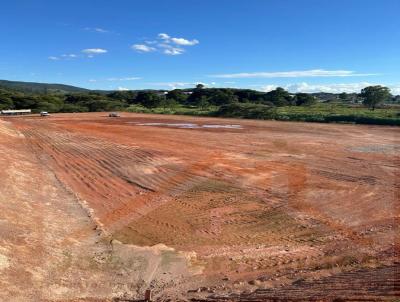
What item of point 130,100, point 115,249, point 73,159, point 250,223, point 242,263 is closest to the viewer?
point 242,263

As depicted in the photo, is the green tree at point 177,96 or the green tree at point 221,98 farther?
the green tree at point 177,96

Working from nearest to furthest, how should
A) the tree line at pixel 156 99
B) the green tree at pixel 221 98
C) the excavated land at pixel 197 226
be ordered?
the excavated land at pixel 197 226
the tree line at pixel 156 99
the green tree at pixel 221 98

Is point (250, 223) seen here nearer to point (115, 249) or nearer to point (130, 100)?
point (115, 249)

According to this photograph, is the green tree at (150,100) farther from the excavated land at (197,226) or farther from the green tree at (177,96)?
the excavated land at (197,226)

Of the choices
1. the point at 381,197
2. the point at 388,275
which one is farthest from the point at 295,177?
the point at 388,275

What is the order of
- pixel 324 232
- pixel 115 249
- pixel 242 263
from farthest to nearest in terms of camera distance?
pixel 324 232 → pixel 115 249 → pixel 242 263

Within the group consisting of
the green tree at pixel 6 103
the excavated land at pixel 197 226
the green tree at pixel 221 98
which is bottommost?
the excavated land at pixel 197 226

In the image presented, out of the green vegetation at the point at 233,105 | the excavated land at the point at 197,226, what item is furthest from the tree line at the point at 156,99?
the excavated land at the point at 197,226

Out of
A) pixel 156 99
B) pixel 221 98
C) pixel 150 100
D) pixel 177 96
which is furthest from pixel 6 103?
pixel 177 96
